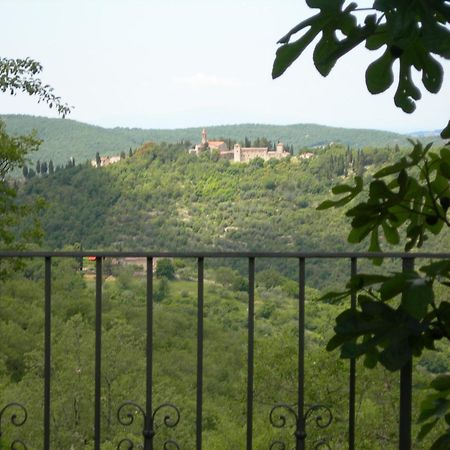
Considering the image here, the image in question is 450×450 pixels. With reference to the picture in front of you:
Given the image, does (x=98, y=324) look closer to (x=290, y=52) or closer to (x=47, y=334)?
(x=47, y=334)

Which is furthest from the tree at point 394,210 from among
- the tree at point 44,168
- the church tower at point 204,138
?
the church tower at point 204,138

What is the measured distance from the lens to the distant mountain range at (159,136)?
19.0 meters

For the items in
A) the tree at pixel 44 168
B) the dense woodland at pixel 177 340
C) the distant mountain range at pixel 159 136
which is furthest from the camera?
the distant mountain range at pixel 159 136

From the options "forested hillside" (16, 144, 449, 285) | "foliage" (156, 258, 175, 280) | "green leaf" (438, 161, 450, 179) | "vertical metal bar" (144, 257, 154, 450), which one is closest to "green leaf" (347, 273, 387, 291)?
"green leaf" (438, 161, 450, 179)

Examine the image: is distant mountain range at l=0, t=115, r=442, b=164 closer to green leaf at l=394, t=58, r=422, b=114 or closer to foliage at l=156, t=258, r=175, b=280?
foliage at l=156, t=258, r=175, b=280

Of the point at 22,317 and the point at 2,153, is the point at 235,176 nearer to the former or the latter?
the point at 2,153

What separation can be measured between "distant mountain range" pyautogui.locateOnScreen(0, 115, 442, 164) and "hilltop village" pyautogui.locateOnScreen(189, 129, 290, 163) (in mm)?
424

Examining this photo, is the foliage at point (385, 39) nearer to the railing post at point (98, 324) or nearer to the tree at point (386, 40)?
the tree at point (386, 40)

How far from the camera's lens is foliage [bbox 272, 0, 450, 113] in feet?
4.20

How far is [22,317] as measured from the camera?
10.4 meters

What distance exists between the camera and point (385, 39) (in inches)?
64.9

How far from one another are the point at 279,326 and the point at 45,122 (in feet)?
32.4

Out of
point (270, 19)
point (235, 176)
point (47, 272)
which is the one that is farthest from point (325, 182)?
point (270, 19)

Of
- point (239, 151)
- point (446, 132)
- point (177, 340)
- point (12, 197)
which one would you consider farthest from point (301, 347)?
point (239, 151)
